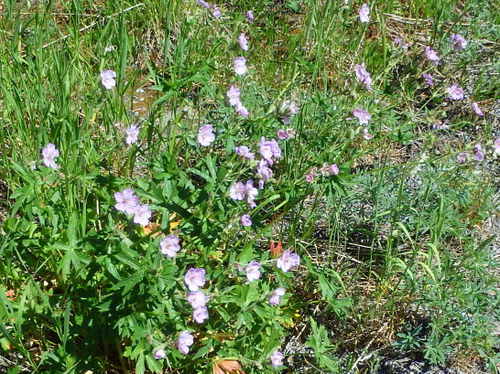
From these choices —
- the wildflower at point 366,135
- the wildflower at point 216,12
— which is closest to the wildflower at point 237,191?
the wildflower at point 366,135

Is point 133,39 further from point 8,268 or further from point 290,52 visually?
point 8,268

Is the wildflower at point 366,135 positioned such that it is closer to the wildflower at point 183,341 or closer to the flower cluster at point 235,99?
the flower cluster at point 235,99

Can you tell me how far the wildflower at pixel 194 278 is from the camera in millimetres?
1833

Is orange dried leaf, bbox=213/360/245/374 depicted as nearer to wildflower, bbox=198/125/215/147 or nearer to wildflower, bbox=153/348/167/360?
wildflower, bbox=153/348/167/360

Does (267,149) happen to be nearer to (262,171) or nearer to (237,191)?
(262,171)

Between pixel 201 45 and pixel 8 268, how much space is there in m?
1.54

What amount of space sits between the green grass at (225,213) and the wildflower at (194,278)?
1.9 inches

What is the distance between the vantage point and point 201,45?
10.3 ft

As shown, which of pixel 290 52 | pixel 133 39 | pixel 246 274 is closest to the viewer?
pixel 246 274

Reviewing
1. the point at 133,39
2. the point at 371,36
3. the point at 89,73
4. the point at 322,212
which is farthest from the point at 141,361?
the point at 371,36

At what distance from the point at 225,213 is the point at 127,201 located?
1.24 ft

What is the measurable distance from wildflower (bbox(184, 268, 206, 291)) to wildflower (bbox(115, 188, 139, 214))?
0.24 meters

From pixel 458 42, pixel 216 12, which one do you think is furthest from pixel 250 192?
pixel 458 42

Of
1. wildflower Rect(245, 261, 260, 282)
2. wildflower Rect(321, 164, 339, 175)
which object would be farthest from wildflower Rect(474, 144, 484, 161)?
wildflower Rect(245, 261, 260, 282)
